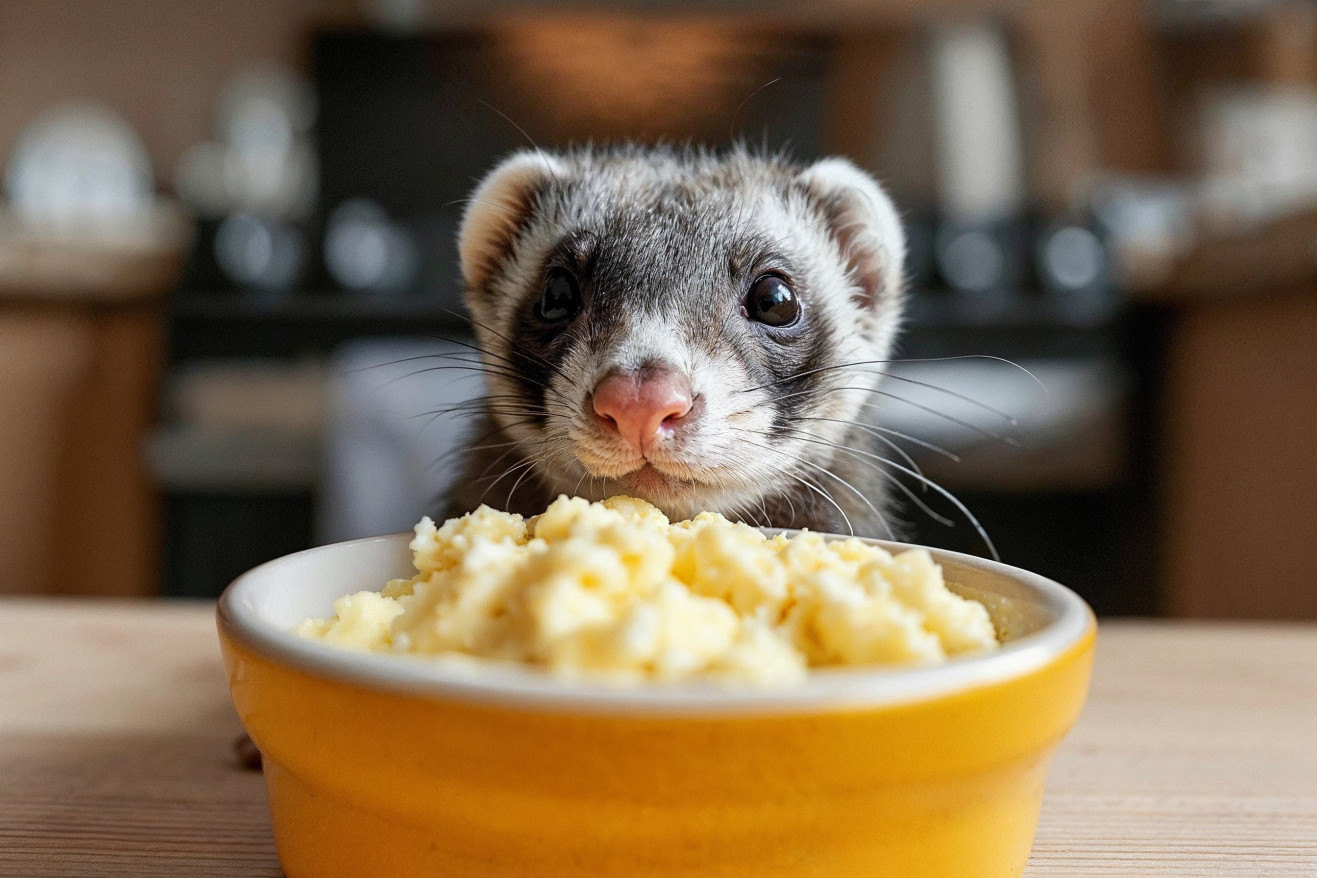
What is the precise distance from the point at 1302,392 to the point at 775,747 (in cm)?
159

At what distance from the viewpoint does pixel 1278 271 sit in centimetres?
154

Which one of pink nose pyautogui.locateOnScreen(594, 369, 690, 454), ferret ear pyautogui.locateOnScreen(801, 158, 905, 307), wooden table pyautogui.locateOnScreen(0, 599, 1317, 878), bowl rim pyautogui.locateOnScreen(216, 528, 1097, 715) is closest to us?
bowl rim pyautogui.locateOnScreen(216, 528, 1097, 715)

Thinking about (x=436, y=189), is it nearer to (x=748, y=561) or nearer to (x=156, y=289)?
(x=156, y=289)

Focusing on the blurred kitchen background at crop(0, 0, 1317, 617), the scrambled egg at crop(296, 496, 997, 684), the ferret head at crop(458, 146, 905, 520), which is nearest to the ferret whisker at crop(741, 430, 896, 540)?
the ferret head at crop(458, 146, 905, 520)

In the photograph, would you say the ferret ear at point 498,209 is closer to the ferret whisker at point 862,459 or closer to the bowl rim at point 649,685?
the ferret whisker at point 862,459

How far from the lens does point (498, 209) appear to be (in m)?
0.82

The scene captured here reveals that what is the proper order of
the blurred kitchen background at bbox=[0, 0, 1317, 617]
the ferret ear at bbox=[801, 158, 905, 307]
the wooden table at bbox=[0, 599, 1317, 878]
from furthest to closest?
1. the blurred kitchen background at bbox=[0, 0, 1317, 617]
2. the ferret ear at bbox=[801, 158, 905, 307]
3. the wooden table at bbox=[0, 599, 1317, 878]

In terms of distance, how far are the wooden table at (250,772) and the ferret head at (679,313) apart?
0.77 ft

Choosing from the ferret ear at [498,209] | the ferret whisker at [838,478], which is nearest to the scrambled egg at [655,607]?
the ferret whisker at [838,478]

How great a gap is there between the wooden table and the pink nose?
241 millimetres

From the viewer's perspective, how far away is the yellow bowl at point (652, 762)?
26 centimetres

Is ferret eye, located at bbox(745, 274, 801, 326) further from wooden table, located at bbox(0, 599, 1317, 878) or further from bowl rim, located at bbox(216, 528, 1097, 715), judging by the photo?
bowl rim, located at bbox(216, 528, 1097, 715)

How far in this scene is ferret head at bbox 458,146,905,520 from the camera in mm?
590

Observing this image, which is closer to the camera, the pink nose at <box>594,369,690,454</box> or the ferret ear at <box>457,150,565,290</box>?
the pink nose at <box>594,369,690,454</box>
